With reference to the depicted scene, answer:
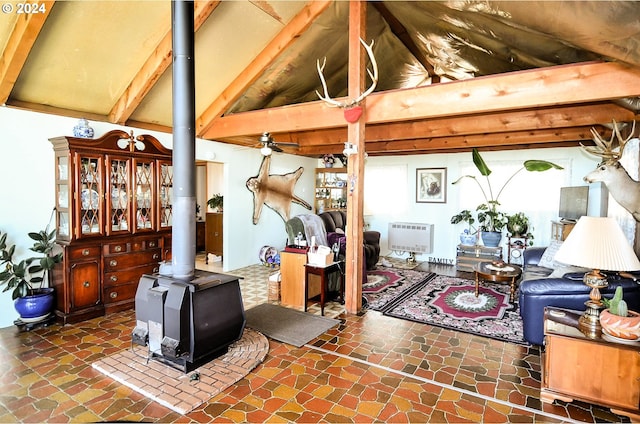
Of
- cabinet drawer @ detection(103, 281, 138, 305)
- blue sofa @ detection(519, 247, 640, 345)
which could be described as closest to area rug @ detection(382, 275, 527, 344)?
blue sofa @ detection(519, 247, 640, 345)

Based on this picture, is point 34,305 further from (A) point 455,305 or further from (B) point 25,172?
(A) point 455,305

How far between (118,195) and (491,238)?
643cm

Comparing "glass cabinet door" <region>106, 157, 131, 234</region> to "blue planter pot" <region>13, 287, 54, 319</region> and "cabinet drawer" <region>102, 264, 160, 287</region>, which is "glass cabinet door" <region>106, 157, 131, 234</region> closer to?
"cabinet drawer" <region>102, 264, 160, 287</region>

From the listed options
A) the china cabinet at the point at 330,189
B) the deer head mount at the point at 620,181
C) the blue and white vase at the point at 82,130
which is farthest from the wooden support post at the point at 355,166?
the china cabinet at the point at 330,189

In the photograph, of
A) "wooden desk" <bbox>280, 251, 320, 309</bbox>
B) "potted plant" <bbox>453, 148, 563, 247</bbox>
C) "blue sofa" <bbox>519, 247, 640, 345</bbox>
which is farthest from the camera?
"potted plant" <bbox>453, 148, 563, 247</bbox>

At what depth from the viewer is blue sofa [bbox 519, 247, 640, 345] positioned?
2.89m

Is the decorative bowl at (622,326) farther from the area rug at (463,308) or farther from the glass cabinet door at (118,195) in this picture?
the glass cabinet door at (118,195)

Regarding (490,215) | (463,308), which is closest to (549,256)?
(463,308)

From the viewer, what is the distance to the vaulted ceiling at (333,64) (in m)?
2.97

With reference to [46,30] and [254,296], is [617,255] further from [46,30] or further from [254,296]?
[46,30]

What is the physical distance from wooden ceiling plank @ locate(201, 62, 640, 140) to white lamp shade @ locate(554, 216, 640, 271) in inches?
57.5

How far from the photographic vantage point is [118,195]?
13.9 ft

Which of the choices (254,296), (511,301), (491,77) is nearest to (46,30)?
(254,296)

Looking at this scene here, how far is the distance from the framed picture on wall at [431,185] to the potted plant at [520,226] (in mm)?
1411
